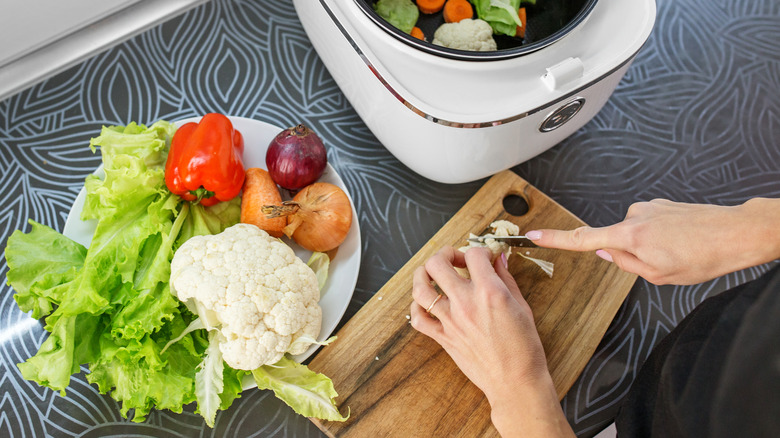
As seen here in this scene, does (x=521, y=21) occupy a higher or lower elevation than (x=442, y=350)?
higher

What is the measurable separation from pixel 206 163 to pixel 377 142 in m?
0.35

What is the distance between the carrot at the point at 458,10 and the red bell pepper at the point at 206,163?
0.42m

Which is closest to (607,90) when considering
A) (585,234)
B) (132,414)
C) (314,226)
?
(585,234)

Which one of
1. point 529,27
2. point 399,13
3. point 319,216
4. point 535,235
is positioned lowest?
point 535,235

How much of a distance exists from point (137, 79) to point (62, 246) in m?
0.39

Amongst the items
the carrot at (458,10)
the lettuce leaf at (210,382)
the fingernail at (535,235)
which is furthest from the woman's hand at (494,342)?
the carrot at (458,10)

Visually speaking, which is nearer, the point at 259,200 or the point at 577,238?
the point at 577,238

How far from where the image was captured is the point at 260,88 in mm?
1084

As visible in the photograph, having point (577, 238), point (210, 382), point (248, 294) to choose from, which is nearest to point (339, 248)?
point (248, 294)

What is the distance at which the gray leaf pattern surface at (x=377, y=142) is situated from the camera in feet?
2.95

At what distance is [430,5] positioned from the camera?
3.03ft

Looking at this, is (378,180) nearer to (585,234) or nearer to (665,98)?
(585,234)

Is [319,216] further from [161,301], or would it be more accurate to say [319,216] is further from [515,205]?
[515,205]

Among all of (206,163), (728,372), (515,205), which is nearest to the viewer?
(728,372)
